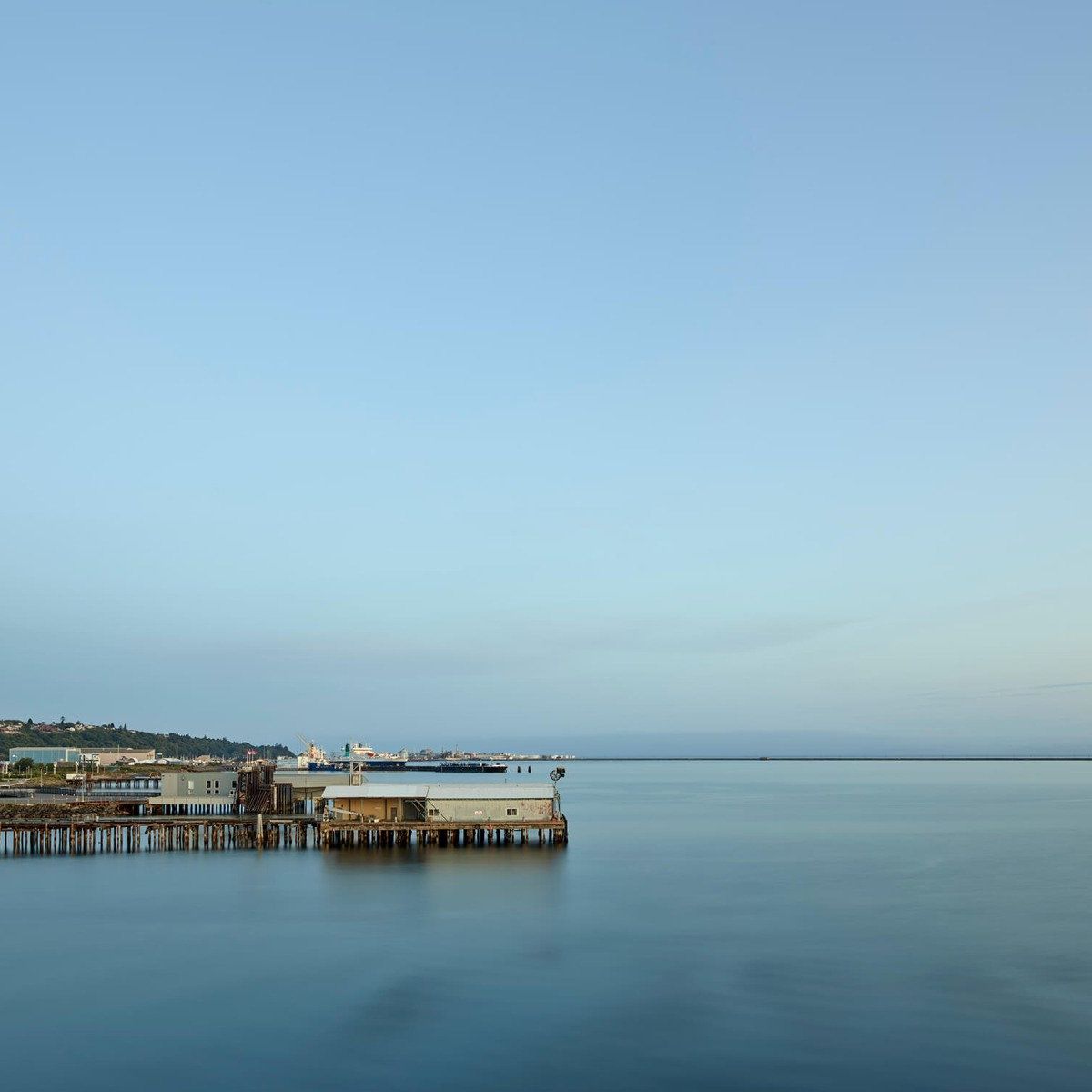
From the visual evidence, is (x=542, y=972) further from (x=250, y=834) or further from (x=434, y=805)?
(x=250, y=834)

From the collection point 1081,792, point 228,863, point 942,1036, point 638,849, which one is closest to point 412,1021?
point 942,1036

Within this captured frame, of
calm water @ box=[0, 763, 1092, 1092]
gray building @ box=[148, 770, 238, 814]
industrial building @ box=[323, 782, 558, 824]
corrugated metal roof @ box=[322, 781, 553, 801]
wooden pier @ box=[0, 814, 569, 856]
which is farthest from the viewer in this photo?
gray building @ box=[148, 770, 238, 814]

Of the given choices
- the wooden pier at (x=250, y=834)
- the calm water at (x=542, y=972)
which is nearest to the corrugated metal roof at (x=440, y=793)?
the wooden pier at (x=250, y=834)

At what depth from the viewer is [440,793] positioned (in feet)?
250

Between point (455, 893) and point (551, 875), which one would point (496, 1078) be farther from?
point (551, 875)

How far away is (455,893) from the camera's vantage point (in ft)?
180

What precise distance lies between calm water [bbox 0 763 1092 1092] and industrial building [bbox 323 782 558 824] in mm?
3013

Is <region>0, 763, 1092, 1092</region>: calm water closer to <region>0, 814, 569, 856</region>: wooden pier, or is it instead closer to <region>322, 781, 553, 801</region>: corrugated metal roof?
<region>0, 814, 569, 856</region>: wooden pier

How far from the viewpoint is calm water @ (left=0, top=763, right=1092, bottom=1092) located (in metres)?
30.5

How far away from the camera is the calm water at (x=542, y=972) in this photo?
1200 inches

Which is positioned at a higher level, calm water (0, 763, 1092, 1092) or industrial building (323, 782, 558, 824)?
industrial building (323, 782, 558, 824)

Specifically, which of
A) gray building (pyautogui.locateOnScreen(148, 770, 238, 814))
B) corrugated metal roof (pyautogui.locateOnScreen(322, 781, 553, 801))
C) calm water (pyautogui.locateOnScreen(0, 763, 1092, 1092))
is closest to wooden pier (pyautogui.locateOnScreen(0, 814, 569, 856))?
corrugated metal roof (pyautogui.locateOnScreen(322, 781, 553, 801))

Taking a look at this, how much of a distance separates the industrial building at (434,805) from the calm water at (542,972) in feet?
9.88

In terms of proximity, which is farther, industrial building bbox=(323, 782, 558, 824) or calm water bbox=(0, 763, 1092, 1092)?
industrial building bbox=(323, 782, 558, 824)
